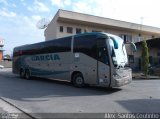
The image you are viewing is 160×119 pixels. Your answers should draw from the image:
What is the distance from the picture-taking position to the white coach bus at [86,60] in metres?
15.0

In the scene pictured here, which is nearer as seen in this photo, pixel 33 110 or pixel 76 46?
pixel 33 110

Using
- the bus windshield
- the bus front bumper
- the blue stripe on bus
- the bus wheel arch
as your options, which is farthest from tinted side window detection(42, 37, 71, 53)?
the bus front bumper

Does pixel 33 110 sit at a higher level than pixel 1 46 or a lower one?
lower

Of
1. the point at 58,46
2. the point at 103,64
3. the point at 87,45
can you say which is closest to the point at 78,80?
the point at 87,45

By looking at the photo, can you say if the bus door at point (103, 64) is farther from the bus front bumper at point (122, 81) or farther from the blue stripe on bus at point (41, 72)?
the blue stripe on bus at point (41, 72)

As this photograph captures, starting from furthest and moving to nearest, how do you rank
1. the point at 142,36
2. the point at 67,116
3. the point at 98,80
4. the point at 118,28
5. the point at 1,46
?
the point at 1,46, the point at 142,36, the point at 118,28, the point at 98,80, the point at 67,116

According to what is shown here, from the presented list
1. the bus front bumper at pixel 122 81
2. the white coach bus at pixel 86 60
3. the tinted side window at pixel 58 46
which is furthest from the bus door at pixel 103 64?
the tinted side window at pixel 58 46

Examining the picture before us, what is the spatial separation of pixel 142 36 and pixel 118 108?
3887cm

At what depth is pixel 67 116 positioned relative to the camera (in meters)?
8.97

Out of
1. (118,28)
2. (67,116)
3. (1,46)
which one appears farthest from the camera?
(1,46)

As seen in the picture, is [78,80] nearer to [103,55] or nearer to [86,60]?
[86,60]

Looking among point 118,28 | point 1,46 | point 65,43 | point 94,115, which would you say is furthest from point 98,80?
point 1,46

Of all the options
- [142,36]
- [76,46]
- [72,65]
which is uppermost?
[142,36]

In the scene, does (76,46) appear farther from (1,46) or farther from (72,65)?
(1,46)
